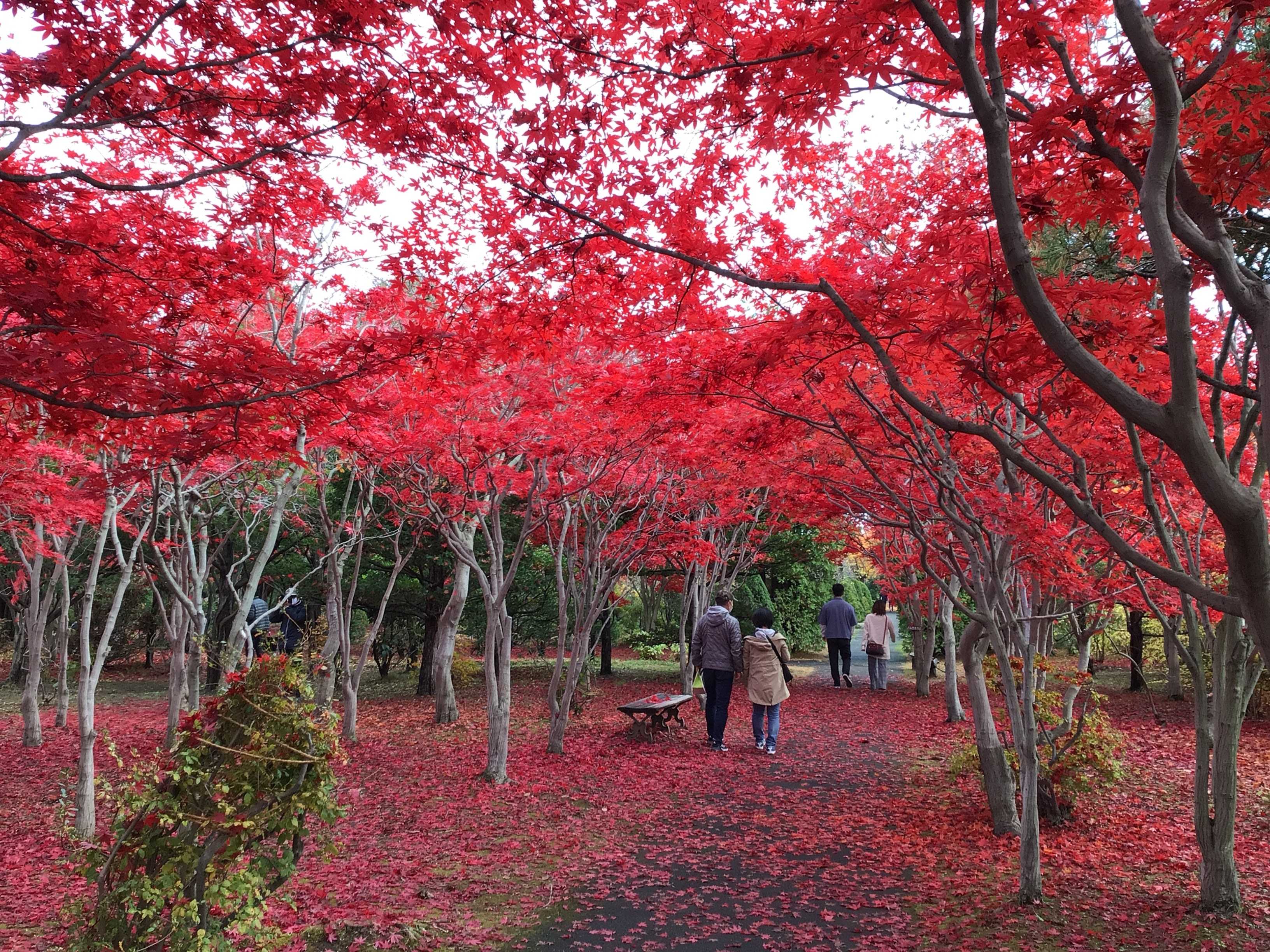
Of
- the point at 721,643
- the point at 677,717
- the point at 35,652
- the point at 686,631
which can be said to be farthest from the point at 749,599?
the point at 35,652

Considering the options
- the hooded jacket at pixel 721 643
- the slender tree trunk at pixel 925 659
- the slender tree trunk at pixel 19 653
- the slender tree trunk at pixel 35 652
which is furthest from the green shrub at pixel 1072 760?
the slender tree trunk at pixel 19 653

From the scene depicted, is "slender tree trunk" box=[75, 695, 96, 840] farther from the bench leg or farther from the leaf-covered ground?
the bench leg

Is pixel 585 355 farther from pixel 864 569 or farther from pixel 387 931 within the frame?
pixel 864 569

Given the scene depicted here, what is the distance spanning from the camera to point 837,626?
15.3 metres

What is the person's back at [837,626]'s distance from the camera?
15.2 meters

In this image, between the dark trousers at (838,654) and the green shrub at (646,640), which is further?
the green shrub at (646,640)

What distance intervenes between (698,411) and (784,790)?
154 inches

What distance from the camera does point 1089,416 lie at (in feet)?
15.1

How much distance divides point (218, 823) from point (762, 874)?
3.64 m

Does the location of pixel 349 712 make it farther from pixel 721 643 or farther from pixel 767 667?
pixel 767 667

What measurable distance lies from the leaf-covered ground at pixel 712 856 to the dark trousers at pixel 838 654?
587 centimetres

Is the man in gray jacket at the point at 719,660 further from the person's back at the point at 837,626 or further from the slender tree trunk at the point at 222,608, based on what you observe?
the slender tree trunk at the point at 222,608

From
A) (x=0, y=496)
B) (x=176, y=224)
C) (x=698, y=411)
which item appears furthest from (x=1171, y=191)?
(x=0, y=496)

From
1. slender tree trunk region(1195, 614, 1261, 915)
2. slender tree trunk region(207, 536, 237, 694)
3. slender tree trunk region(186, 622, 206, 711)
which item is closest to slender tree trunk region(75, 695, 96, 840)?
slender tree trunk region(186, 622, 206, 711)
